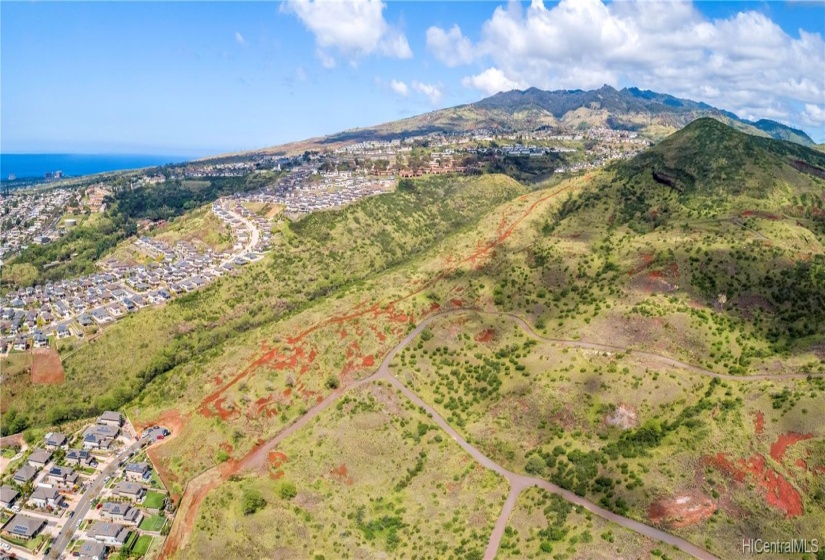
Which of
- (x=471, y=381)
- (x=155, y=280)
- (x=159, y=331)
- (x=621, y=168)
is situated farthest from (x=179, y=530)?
(x=621, y=168)

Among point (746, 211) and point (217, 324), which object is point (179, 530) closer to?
point (217, 324)

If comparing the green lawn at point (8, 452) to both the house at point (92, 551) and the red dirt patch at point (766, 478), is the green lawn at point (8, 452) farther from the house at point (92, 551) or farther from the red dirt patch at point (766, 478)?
the red dirt patch at point (766, 478)

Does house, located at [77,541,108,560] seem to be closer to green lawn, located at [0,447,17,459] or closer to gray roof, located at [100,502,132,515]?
gray roof, located at [100,502,132,515]

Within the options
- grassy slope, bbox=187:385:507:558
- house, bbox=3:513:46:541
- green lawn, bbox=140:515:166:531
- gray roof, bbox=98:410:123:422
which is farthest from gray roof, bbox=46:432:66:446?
grassy slope, bbox=187:385:507:558

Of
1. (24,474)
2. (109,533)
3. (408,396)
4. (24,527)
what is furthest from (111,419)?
(408,396)

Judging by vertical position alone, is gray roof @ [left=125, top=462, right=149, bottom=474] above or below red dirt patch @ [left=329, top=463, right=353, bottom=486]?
above
